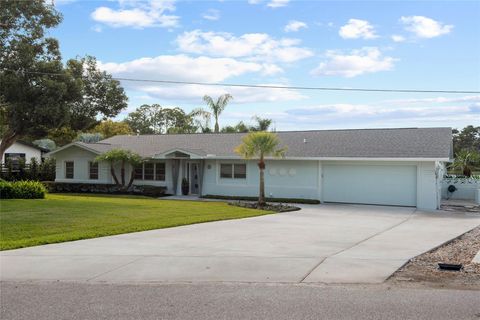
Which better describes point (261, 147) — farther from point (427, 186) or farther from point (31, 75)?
point (31, 75)

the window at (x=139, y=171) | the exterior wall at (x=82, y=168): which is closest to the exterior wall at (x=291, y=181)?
the exterior wall at (x=82, y=168)

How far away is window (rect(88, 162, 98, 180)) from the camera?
103 feet

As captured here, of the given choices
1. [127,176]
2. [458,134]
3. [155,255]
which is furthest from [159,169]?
[458,134]

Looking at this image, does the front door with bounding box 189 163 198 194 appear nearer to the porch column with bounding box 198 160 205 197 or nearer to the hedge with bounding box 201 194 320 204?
the porch column with bounding box 198 160 205 197

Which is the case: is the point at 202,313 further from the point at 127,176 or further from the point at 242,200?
the point at 127,176

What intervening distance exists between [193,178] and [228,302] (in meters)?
22.8

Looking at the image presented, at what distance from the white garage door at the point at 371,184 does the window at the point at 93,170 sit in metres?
14.9

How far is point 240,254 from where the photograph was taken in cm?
993

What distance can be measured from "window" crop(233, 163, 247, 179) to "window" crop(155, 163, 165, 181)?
16.2ft

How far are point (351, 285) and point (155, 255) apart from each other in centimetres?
405

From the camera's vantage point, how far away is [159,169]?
98.1 ft

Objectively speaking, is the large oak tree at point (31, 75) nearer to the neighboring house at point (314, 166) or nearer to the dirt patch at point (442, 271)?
the neighboring house at point (314, 166)

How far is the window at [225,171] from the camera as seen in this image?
27452 mm

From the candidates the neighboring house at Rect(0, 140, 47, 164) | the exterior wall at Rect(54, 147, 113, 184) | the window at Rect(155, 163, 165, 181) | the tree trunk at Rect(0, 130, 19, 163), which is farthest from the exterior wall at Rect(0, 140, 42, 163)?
the window at Rect(155, 163, 165, 181)
